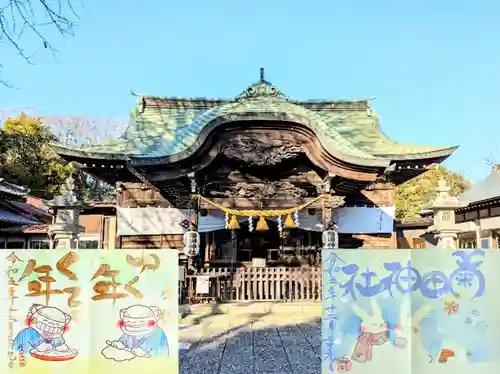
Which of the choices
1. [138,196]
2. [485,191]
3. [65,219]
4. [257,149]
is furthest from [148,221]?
[485,191]

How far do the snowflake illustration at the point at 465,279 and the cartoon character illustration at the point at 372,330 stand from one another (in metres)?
0.76

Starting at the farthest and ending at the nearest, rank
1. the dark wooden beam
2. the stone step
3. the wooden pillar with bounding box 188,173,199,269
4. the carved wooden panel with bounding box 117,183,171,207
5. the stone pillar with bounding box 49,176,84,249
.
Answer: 1. the carved wooden panel with bounding box 117,183,171,207
2. the dark wooden beam
3. the wooden pillar with bounding box 188,173,199,269
4. the stone pillar with bounding box 49,176,84,249
5. the stone step

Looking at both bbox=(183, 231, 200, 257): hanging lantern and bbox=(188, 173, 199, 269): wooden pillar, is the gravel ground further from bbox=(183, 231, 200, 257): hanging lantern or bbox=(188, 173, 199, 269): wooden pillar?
bbox=(188, 173, 199, 269): wooden pillar

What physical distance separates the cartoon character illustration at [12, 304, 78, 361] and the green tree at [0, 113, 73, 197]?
72.3 feet

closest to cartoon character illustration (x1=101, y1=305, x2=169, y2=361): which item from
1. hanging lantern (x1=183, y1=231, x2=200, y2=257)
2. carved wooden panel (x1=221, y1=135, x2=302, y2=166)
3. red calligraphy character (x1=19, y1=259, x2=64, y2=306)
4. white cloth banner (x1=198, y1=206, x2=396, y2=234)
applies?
red calligraphy character (x1=19, y1=259, x2=64, y2=306)

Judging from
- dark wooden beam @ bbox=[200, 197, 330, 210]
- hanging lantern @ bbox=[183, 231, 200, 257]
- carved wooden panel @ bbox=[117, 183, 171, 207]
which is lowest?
hanging lantern @ bbox=[183, 231, 200, 257]

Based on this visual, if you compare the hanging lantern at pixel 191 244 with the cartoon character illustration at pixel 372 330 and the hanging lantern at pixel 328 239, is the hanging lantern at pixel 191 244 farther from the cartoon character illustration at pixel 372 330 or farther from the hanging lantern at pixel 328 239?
the cartoon character illustration at pixel 372 330

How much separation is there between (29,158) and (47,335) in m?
25.1

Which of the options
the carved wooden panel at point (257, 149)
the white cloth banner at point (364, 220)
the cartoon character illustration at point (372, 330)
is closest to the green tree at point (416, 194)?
the white cloth banner at point (364, 220)

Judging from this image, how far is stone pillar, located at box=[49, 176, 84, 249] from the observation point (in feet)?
32.5

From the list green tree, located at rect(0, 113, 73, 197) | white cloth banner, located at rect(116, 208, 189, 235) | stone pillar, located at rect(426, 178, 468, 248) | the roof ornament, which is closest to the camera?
stone pillar, located at rect(426, 178, 468, 248)

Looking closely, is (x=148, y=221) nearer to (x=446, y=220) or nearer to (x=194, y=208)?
(x=194, y=208)

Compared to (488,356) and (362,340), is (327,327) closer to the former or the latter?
(362,340)

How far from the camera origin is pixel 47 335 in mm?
4176
